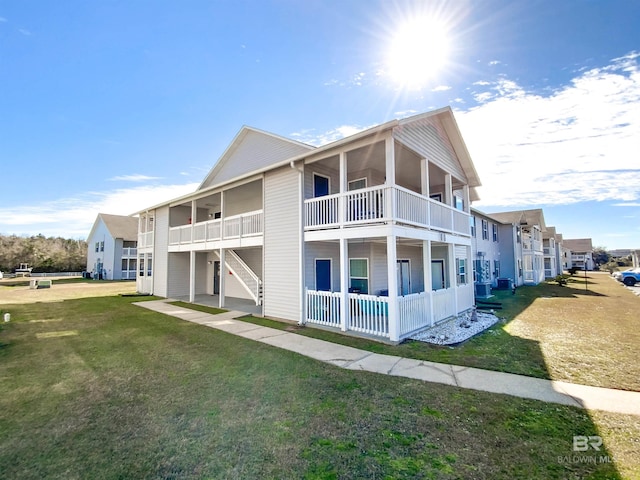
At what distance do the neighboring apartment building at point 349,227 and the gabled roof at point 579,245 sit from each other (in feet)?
217

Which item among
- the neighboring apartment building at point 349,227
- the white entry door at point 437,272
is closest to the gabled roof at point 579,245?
the neighboring apartment building at point 349,227

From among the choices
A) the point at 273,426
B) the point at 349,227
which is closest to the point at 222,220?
the point at 349,227

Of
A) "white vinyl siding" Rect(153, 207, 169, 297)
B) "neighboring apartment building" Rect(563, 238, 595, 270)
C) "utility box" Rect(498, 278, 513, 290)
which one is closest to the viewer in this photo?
"white vinyl siding" Rect(153, 207, 169, 297)

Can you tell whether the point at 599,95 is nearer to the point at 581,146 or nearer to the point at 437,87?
the point at 581,146

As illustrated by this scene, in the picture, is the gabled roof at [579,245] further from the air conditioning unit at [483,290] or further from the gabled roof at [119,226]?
the gabled roof at [119,226]

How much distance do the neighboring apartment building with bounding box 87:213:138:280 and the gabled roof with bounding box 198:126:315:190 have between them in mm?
23902

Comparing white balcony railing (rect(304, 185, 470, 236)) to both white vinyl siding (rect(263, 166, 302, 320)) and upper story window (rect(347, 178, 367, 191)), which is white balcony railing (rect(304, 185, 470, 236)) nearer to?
white vinyl siding (rect(263, 166, 302, 320))

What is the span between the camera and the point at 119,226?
37312mm

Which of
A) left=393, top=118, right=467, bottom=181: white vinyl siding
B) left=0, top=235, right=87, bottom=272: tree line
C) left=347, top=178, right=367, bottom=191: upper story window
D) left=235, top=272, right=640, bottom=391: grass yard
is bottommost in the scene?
left=235, top=272, right=640, bottom=391: grass yard

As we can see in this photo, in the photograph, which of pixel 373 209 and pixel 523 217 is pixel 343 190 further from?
pixel 523 217

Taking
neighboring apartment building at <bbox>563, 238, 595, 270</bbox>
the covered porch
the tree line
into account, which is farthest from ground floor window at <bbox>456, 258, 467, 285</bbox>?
neighboring apartment building at <bbox>563, 238, 595, 270</bbox>

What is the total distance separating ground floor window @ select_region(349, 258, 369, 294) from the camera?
41.8 ft

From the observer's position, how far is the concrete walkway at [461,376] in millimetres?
4664

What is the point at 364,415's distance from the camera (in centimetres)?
419
